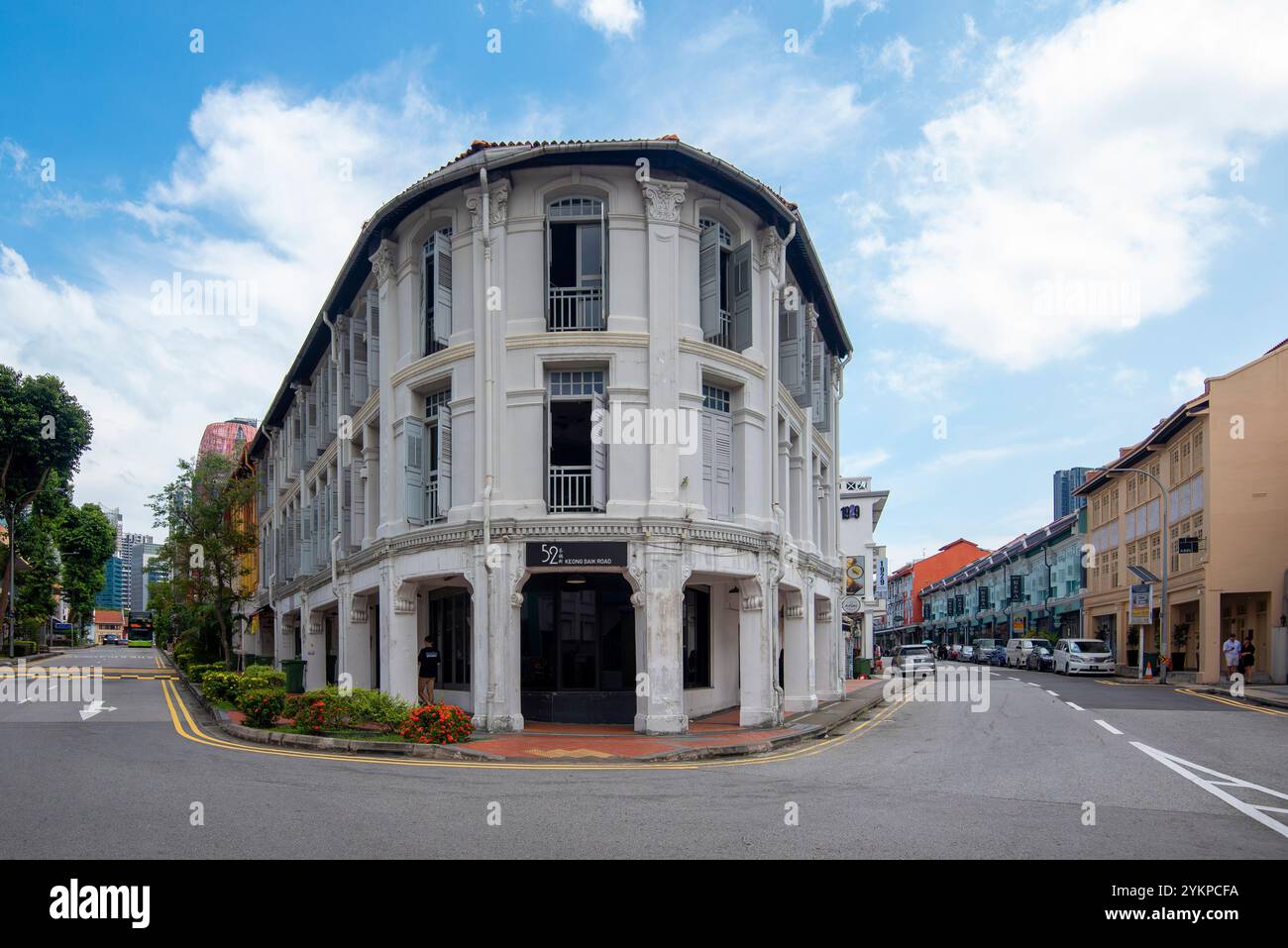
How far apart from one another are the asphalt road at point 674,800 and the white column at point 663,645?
7.85 ft

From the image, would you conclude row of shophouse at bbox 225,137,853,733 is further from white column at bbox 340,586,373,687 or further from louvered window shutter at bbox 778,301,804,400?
white column at bbox 340,586,373,687

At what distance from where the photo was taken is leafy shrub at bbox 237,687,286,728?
17984 millimetres

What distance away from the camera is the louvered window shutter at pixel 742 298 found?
2066 cm

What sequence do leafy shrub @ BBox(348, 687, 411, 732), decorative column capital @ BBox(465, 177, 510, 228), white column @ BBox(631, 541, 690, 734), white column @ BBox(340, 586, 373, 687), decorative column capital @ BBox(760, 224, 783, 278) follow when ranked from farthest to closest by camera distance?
white column @ BBox(340, 586, 373, 687) < decorative column capital @ BBox(760, 224, 783, 278) < decorative column capital @ BBox(465, 177, 510, 228) < white column @ BBox(631, 541, 690, 734) < leafy shrub @ BBox(348, 687, 411, 732)

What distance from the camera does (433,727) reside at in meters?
15.7

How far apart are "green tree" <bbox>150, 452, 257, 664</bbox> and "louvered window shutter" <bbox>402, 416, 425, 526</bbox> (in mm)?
18642

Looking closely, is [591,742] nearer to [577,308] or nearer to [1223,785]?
[577,308]

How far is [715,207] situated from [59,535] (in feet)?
240

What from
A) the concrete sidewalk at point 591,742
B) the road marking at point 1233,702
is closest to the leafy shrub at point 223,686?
the concrete sidewalk at point 591,742

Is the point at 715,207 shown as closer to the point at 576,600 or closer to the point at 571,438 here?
the point at 571,438

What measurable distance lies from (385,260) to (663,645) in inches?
435

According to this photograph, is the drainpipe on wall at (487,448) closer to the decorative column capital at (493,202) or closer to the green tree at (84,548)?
the decorative column capital at (493,202)

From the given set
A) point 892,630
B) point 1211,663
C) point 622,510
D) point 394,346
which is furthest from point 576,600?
point 892,630

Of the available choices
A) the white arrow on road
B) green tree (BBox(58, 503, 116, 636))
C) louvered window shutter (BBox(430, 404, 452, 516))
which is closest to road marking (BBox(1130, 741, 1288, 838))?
louvered window shutter (BBox(430, 404, 452, 516))
